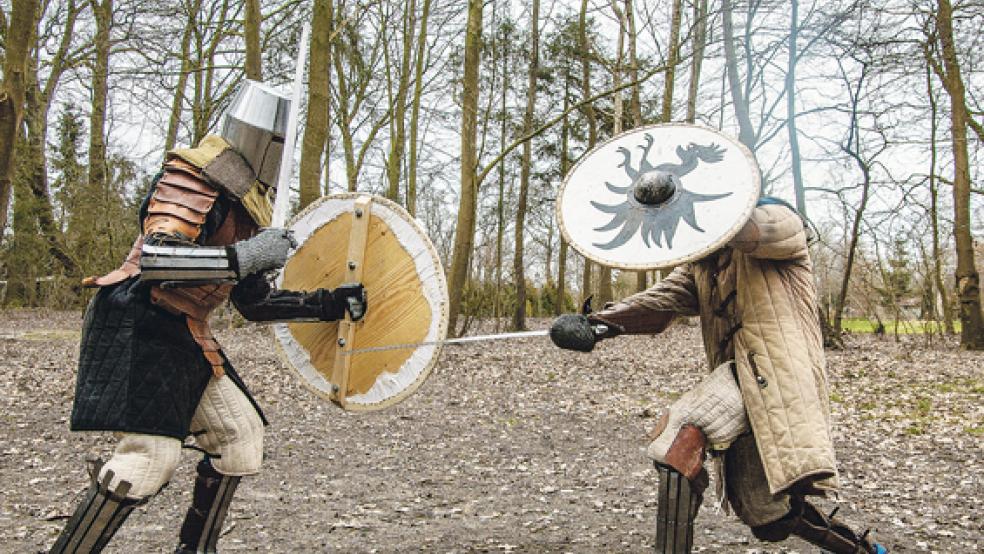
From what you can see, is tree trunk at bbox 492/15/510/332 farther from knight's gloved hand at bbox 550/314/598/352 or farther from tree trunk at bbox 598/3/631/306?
knight's gloved hand at bbox 550/314/598/352

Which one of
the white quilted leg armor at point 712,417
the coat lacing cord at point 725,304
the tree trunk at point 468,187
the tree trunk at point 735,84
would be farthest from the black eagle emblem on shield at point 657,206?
the tree trunk at point 735,84

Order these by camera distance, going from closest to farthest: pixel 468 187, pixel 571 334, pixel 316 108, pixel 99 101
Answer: pixel 571 334
pixel 316 108
pixel 468 187
pixel 99 101

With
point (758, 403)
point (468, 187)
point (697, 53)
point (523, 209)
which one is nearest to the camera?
point (758, 403)

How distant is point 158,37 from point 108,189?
310 cm

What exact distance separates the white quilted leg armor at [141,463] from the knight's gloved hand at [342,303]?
2.13ft

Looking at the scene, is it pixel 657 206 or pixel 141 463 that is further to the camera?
pixel 657 206

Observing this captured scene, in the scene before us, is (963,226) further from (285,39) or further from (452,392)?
(285,39)

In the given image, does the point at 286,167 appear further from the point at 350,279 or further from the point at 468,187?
the point at 468,187

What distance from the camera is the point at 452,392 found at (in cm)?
752

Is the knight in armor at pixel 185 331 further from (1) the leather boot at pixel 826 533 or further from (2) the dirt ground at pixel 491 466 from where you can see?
(1) the leather boot at pixel 826 533

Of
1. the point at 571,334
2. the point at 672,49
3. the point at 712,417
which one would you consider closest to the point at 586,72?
the point at 672,49

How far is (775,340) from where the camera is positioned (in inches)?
87.4

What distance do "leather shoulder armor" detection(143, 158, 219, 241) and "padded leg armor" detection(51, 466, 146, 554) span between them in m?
0.71

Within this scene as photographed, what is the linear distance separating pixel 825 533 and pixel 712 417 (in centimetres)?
62
